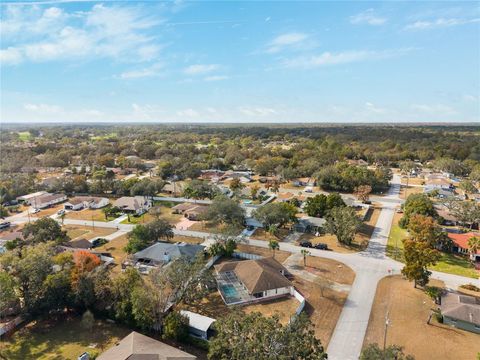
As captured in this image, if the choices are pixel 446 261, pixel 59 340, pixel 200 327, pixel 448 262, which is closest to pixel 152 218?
pixel 59 340

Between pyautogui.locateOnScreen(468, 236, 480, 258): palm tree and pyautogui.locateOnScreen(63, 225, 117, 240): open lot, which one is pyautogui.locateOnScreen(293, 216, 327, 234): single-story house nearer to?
pyautogui.locateOnScreen(468, 236, 480, 258): palm tree

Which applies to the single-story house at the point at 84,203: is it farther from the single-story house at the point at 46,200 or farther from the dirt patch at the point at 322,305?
the dirt patch at the point at 322,305

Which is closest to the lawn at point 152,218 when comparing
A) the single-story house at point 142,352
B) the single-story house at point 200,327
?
the single-story house at point 200,327

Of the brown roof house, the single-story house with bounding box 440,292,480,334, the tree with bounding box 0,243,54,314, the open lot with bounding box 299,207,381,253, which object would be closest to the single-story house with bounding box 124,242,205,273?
the brown roof house

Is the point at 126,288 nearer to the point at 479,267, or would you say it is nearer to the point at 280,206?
the point at 280,206

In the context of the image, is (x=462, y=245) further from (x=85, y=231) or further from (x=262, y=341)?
(x=85, y=231)
